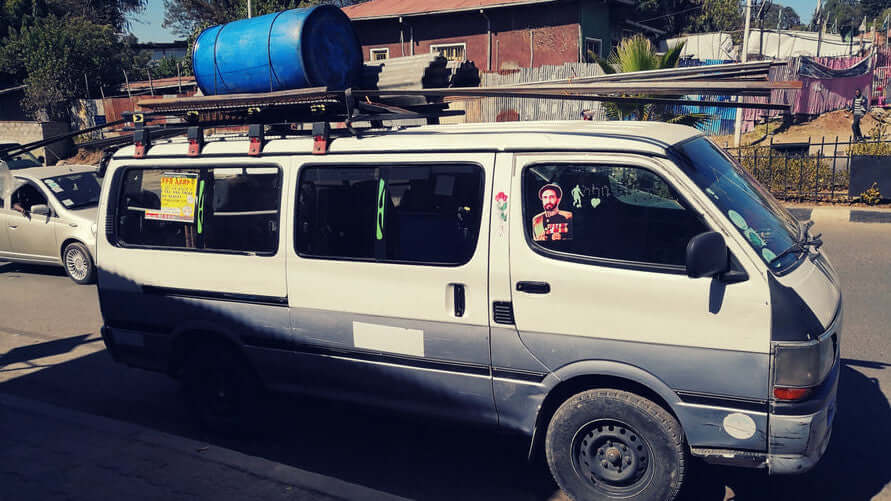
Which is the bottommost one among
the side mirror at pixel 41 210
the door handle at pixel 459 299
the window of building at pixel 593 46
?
the side mirror at pixel 41 210

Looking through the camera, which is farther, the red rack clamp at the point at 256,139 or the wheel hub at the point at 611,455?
the red rack clamp at the point at 256,139

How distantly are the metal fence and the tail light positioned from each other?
38.6ft

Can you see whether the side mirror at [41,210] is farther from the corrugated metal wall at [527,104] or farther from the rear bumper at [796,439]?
the corrugated metal wall at [527,104]

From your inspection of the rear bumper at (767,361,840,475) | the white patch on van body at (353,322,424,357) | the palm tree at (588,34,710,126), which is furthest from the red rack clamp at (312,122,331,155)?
the palm tree at (588,34,710,126)

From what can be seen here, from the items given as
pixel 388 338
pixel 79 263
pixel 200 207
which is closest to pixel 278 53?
pixel 200 207

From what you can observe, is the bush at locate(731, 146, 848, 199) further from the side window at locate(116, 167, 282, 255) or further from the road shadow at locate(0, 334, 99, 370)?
the road shadow at locate(0, 334, 99, 370)

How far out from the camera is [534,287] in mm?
3959

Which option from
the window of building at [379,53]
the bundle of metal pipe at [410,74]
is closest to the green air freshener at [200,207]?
the bundle of metal pipe at [410,74]

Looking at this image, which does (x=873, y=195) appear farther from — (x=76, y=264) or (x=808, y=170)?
(x=76, y=264)

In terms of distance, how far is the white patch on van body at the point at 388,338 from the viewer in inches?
171

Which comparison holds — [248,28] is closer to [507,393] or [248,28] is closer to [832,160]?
[507,393]

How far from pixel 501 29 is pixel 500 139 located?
2332 centimetres

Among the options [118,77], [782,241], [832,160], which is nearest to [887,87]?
[832,160]

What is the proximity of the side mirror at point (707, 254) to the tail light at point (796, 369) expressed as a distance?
1.60ft
